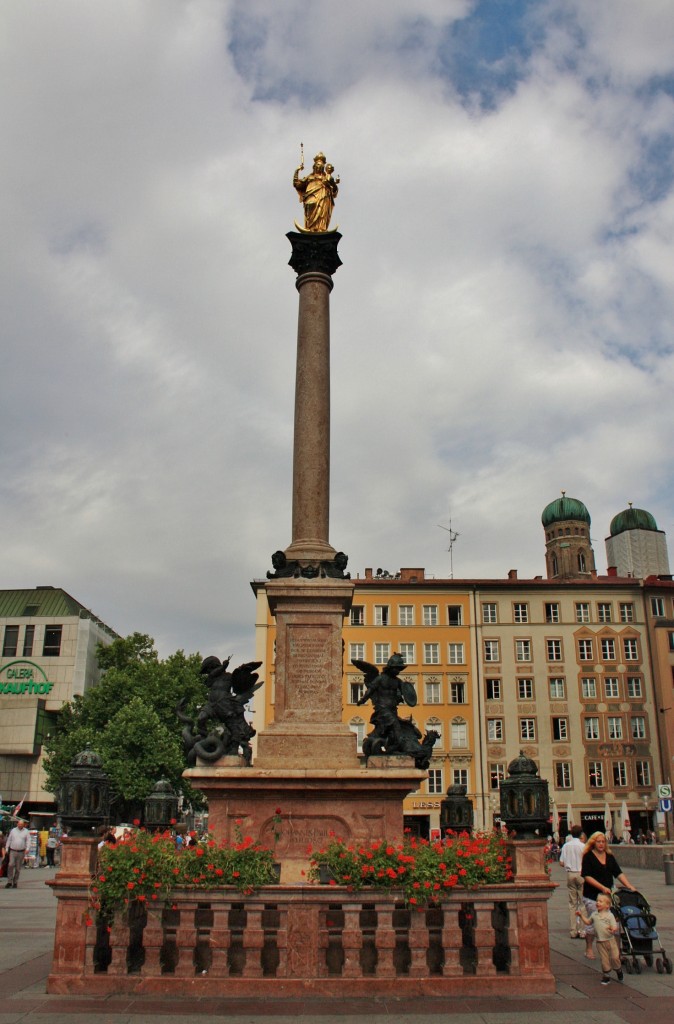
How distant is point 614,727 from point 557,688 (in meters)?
4.15

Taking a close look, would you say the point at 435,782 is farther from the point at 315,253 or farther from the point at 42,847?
the point at 315,253

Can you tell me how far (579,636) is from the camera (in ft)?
191

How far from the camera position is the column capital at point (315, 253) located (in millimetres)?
17328

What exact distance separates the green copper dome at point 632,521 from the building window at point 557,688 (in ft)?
144

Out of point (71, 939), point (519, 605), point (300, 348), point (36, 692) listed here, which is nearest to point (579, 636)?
point (519, 605)

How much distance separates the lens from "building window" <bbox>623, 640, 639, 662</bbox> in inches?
2275

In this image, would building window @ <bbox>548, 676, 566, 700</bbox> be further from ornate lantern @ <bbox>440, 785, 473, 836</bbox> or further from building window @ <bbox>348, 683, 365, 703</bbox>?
ornate lantern @ <bbox>440, 785, 473, 836</bbox>

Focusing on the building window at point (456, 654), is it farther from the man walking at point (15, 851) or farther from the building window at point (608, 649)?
the man walking at point (15, 851)

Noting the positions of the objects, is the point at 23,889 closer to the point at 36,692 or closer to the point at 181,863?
the point at 181,863

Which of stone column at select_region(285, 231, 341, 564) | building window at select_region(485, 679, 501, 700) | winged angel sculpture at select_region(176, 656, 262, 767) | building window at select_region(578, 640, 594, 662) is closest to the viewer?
winged angel sculpture at select_region(176, 656, 262, 767)

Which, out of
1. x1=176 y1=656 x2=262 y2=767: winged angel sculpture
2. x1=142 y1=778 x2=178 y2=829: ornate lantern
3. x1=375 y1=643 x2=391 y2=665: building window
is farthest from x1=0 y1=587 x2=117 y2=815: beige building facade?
x1=176 y1=656 x2=262 y2=767: winged angel sculpture

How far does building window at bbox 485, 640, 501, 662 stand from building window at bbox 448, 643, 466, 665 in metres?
1.62

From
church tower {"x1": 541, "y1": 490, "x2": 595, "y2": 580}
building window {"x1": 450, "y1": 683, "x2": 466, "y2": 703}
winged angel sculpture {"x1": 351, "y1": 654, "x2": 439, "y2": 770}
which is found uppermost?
church tower {"x1": 541, "y1": 490, "x2": 595, "y2": 580}

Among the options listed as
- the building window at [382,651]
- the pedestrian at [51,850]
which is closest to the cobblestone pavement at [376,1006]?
the pedestrian at [51,850]
